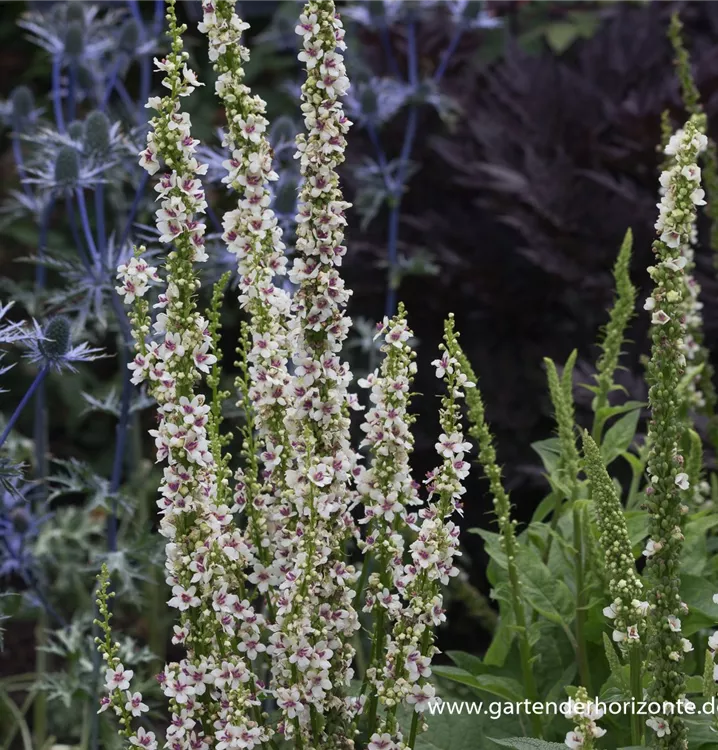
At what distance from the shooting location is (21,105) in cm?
270

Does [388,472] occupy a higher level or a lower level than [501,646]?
higher

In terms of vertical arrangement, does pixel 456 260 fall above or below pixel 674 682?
above

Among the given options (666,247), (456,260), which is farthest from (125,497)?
(666,247)

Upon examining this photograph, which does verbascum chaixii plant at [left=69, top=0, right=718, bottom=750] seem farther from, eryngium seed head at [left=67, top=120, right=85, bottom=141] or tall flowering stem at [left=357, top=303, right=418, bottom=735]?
eryngium seed head at [left=67, top=120, right=85, bottom=141]

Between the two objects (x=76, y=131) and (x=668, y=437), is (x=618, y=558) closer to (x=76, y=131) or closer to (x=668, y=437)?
(x=668, y=437)

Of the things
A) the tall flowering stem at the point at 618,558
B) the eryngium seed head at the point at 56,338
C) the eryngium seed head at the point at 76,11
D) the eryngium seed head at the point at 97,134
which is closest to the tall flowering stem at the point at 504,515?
the tall flowering stem at the point at 618,558

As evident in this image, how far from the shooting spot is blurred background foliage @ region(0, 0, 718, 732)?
2777mm

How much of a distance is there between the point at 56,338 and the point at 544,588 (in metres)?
0.93

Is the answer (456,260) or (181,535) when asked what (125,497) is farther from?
(456,260)

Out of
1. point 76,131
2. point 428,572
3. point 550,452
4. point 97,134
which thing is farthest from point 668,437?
point 76,131

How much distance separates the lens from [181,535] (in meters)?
1.38

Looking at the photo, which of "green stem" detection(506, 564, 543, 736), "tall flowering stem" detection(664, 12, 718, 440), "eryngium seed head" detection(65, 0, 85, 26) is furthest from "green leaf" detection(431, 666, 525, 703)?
"eryngium seed head" detection(65, 0, 85, 26)

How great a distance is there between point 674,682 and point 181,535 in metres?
0.63

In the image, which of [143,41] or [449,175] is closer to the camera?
[143,41]
